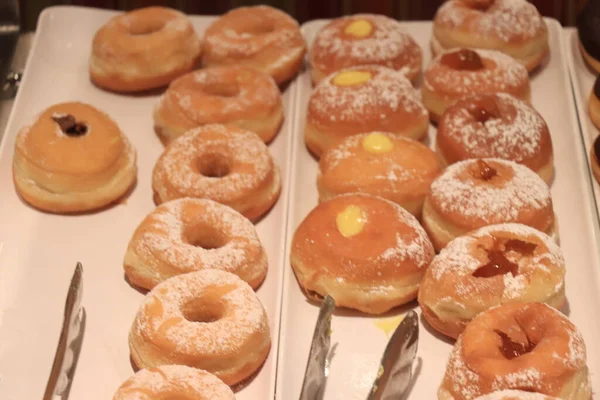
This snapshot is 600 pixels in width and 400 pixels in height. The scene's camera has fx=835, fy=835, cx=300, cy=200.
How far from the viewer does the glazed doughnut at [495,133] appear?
2.10 metres

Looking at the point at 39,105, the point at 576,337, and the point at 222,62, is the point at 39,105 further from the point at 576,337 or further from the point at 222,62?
the point at 576,337

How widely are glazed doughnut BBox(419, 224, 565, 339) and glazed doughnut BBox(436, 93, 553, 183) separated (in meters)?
0.33

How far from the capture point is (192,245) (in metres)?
1.96

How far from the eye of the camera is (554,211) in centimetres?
210

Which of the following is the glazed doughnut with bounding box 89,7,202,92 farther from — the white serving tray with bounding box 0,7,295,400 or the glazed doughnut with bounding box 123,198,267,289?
the glazed doughnut with bounding box 123,198,267,289

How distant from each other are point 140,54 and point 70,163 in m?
0.51

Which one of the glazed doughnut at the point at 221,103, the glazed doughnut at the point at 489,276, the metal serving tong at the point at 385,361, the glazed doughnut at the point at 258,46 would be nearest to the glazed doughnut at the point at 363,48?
the glazed doughnut at the point at 258,46

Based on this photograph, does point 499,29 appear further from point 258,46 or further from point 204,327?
point 204,327

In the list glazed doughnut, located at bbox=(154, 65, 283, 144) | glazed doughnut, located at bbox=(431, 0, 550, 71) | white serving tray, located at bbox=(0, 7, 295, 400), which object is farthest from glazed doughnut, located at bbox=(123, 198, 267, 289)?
glazed doughnut, located at bbox=(431, 0, 550, 71)

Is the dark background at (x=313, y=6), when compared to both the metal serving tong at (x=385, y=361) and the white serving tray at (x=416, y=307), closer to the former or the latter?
the white serving tray at (x=416, y=307)

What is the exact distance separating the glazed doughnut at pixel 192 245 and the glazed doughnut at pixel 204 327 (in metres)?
0.07

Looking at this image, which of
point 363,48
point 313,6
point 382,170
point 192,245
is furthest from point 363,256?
point 313,6

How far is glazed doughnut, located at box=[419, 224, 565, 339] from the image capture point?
1.72m

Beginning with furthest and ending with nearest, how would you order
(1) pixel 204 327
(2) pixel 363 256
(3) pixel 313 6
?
(3) pixel 313 6 → (2) pixel 363 256 → (1) pixel 204 327
